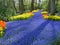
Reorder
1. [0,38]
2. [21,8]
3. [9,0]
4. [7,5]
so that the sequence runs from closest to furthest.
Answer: [0,38]
[7,5]
[9,0]
[21,8]

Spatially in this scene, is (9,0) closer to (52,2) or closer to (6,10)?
(6,10)

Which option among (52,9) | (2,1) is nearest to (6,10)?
(2,1)

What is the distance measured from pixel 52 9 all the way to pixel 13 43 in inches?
495

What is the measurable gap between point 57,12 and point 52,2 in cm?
121

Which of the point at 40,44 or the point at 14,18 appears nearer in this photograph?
the point at 40,44

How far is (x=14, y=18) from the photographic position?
51.3 feet

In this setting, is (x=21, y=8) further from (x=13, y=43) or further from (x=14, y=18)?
(x=13, y=43)

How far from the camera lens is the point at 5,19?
15523 mm

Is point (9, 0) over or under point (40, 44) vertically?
over

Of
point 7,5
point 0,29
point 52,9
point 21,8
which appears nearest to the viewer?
point 0,29

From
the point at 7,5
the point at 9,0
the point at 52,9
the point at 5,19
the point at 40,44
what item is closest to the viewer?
the point at 40,44

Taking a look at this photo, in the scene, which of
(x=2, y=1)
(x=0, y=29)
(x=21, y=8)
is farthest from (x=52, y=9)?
(x=0, y=29)

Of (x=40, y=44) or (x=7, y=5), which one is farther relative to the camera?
(x=7, y=5)

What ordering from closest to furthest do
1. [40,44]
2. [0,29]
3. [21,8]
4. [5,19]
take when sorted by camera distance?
[40,44]
[0,29]
[5,19]
[21,8]
